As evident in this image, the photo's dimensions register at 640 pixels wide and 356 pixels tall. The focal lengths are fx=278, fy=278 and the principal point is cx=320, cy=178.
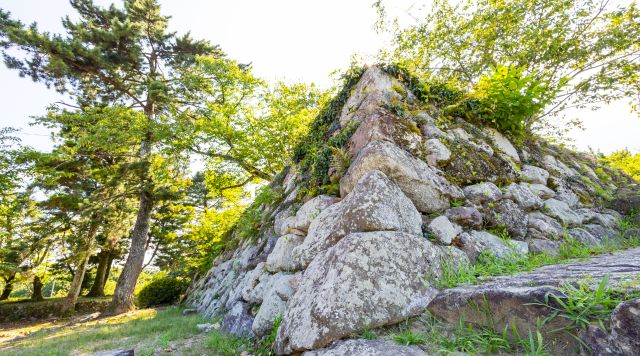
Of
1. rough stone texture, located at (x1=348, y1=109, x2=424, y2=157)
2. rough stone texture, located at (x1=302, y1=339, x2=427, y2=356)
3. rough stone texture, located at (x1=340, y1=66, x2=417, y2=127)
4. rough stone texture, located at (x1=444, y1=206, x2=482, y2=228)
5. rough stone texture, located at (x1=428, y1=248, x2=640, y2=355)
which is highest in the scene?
rough stone texture, located at (x1=340, y1=66, x2=417, y2=127)

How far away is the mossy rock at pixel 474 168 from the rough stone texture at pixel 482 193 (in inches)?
3.6

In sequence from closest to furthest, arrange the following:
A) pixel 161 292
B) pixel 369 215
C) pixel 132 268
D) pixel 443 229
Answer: pixel 369 215
pixel 443 229
pixel 132 268
pixel 161 292

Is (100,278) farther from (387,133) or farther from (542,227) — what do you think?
(542,227)

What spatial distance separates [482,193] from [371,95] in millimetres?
1975

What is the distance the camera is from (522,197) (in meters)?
3.53

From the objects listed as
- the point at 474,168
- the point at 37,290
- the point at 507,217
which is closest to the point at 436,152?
the point at 474,168

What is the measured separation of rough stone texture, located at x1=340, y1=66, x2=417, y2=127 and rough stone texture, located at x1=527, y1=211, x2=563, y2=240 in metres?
2.22

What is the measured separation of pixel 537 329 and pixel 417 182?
1.74 metres

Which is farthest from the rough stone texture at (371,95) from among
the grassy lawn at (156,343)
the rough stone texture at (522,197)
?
the grassy lawn at (156,343)

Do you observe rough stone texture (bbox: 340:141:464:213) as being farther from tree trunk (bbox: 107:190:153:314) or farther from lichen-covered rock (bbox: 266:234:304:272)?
tree trunk (bbox: 107:190:153:314)

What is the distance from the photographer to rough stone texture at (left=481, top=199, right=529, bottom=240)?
3121mm

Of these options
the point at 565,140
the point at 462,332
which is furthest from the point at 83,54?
the point at 565,140

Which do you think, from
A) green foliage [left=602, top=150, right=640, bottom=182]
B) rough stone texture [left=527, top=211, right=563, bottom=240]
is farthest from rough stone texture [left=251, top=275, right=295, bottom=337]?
green foliage [left=602, top=150, right=640, bottom=182]

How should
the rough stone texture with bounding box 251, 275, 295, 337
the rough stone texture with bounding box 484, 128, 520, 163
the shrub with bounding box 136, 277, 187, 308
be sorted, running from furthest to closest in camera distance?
1. the shrub with bounding box 136, 277, 187, 308
2. the rough stone texture with bounding box 484, 128, 520, 163
3. the rough stone texture with bounding box 251, 275, 295, 337
